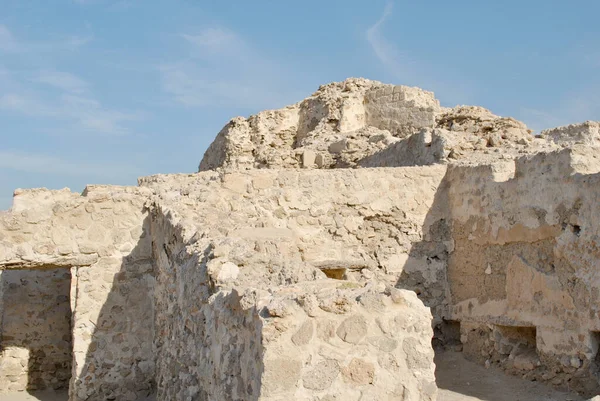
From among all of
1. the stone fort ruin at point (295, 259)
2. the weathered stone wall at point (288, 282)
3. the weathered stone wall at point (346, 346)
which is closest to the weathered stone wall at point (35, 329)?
the stone fort ruin at point (295, 259)

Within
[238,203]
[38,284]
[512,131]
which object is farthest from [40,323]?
[512,131]

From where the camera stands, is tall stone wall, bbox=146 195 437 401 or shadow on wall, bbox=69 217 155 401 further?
shadow on wall, bbox=69 217 155 401

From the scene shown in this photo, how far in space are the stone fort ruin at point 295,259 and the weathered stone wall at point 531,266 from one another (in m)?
0.02

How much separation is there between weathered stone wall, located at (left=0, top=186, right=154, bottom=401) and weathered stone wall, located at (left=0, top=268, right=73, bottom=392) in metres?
2.17

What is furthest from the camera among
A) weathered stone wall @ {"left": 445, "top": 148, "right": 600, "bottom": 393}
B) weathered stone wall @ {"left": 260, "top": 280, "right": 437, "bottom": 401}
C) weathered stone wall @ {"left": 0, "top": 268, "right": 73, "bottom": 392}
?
weathered stone wall @ {"left": 0, "top": 268, "right": 73, "bottom": 392}

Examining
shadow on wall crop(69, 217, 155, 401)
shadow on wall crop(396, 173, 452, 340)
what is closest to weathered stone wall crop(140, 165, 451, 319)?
shadow on wall crop(396, 173, 452, 340)

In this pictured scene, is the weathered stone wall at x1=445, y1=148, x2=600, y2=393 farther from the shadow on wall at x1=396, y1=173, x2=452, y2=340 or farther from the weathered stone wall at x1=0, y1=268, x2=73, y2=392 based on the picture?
the weathered stone wall at x1=0, y1=268, x2=73, y2=392

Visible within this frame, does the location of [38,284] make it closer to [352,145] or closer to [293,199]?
[293,199]

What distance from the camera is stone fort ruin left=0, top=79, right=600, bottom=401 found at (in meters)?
5.53

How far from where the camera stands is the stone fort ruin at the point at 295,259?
5531 mm

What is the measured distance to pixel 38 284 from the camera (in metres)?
9.38

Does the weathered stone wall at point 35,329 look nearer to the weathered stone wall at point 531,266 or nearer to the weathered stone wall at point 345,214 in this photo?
the weathered stone wall at point 345,214

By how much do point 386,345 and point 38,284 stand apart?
6946mm

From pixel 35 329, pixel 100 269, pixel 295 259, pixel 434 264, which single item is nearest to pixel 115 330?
pixel 100 269
